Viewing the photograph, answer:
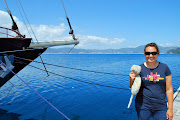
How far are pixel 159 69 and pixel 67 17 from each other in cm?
910

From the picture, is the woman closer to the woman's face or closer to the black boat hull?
the woman's face

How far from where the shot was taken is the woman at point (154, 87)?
2.31 metres

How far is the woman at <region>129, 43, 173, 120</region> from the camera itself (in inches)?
90.9

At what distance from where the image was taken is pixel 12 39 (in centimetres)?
654

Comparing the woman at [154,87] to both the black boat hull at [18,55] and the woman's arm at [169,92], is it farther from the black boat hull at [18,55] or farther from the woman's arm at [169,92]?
the black boat hull at [18,55]

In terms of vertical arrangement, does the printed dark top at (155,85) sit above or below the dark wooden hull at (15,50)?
below

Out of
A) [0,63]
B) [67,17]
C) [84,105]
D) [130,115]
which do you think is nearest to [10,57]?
[0,63]

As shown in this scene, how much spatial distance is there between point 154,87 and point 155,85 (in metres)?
0.05

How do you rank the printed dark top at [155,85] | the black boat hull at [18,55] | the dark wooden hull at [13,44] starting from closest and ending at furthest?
the printed dark top at [155,85]
the dark wooden hull at [13,44]
the black boat hull at [18,55]

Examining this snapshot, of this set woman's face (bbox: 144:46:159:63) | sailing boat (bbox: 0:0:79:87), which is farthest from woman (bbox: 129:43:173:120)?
sailing boat (bbox: 0:0:79:87)

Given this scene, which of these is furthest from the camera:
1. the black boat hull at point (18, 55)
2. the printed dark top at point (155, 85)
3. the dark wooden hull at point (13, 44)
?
the black boat hull at point (18, 55)

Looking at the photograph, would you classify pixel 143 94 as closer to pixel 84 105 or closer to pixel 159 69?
pixel 159 69

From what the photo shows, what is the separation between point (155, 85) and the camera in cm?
233

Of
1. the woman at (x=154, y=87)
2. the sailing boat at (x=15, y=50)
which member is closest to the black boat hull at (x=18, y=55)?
the sailing boat at (x=15, y=50)
